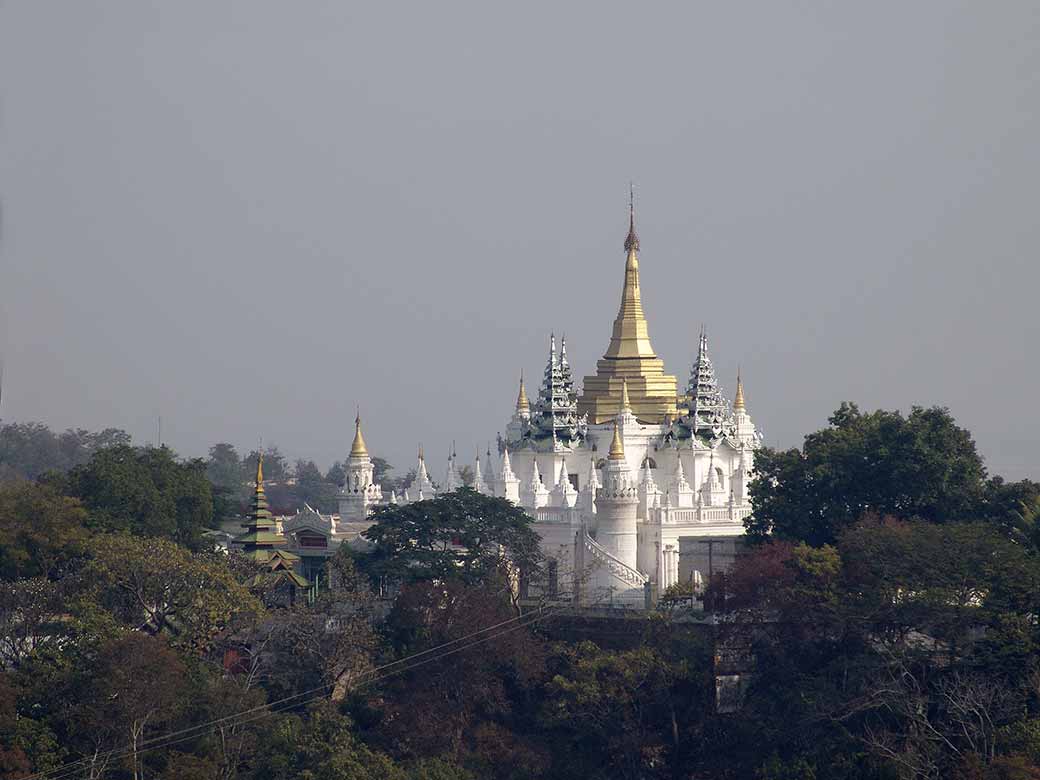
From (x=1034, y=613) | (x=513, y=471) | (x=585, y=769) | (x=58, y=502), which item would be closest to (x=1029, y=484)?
(x=1034, y=613)

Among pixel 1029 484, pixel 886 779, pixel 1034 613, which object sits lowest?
pixel 886 779

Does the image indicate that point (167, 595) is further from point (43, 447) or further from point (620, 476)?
point (43, 447)

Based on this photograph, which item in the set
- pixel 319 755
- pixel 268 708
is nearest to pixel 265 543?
pixel 268 708

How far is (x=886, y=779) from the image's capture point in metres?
50.9

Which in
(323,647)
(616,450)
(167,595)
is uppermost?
(616,450)

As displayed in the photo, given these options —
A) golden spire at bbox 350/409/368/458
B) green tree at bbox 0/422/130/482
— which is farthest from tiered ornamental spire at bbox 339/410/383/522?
green tree at bbox 0/422/130/482

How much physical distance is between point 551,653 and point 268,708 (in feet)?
21.1

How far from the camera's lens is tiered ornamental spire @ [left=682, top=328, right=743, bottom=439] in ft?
245

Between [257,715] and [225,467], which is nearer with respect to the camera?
[257,715]

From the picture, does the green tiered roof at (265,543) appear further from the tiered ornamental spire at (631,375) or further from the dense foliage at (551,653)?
the tiered ornamental spire at (631,375)

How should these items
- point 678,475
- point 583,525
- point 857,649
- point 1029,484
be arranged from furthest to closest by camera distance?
point 678,475
point 583,525
point 1029,484
point 857,649

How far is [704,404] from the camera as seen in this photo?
75.1 metres

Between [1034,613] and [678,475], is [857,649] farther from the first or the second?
[678,475]

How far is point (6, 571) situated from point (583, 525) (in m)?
14.9
